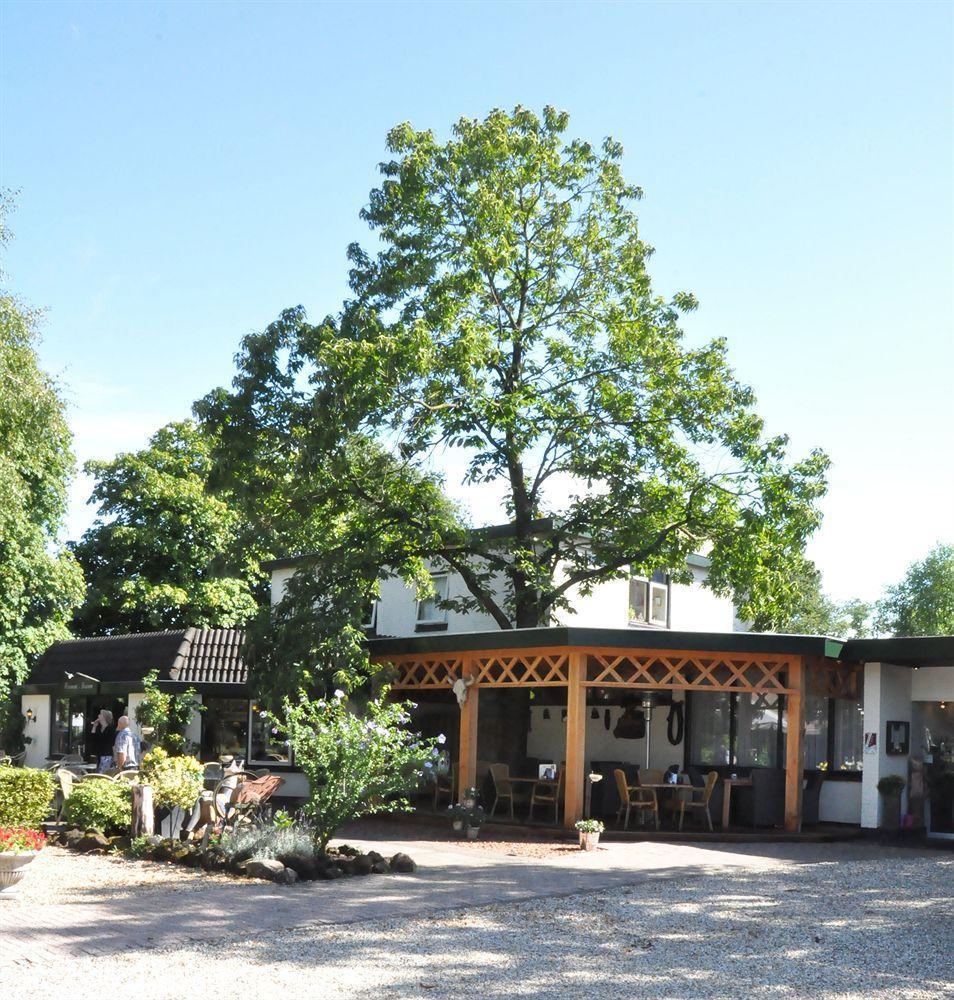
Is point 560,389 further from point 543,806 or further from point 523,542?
point 543,806

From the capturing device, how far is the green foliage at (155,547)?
40.4 meters

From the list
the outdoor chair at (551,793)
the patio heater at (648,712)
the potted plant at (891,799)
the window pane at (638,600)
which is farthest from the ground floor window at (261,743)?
the potted plant at (891,799)

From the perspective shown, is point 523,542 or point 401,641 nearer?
point 401,641

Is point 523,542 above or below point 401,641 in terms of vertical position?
above

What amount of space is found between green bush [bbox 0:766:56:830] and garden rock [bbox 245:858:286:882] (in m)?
3.48

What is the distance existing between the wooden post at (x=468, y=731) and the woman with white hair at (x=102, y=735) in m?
10.6

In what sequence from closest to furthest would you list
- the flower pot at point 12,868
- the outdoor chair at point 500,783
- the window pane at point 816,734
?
the flower pot at point 12,868, the window pane at point 816,734, the outdoor chair at point 500,783

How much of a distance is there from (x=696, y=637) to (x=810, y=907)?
22.8 ft

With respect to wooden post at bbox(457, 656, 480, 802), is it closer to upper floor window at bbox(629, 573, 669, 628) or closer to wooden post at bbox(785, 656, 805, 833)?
wooden post at bbox(785, 656, 805, 833)

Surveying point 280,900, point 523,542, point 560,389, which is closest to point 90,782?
point 280,900

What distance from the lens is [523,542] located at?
2403cm

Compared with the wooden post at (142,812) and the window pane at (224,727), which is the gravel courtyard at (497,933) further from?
the window pane at (224,727)

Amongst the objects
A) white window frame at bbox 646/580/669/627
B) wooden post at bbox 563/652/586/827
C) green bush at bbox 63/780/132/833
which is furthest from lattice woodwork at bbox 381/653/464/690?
white window frame at bbox 646/580/669/627

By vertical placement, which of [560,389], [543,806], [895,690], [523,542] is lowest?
[543,806]
